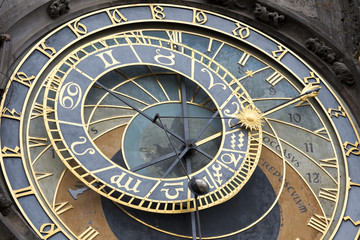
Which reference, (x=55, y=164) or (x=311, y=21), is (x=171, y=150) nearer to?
(x=55, y=164)

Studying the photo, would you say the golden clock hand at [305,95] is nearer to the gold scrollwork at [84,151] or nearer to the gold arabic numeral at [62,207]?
the gold scrollwork at [84,151]

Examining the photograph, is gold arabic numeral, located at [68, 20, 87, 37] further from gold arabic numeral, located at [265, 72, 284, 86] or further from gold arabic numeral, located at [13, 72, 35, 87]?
gold arabic numeral, located at [265, 72, 284, 86]

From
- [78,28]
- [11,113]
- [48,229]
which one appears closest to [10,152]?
[11,113]

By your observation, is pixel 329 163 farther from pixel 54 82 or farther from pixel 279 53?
pixel 54 82

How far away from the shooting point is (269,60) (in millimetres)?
9812

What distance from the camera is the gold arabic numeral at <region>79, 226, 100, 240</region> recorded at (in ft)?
26.5

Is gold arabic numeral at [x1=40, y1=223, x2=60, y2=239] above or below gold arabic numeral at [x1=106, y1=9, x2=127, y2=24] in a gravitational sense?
below

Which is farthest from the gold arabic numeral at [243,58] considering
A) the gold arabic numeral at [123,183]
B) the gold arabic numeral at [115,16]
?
the gold arabic numeral at [123,183]

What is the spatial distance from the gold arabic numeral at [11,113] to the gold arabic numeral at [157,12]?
1937 millimetres

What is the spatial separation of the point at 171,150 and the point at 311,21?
7.67 ft

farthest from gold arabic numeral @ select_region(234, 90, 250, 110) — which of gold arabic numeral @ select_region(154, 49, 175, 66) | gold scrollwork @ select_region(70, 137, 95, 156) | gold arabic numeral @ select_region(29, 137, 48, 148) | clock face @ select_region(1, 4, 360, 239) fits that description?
gold arabic numeral @ select_region(29, 137, 48, 148)

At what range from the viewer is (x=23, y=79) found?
867 cm

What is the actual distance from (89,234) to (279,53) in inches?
118

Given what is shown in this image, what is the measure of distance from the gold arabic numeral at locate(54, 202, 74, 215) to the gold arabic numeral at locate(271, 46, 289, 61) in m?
2.86
